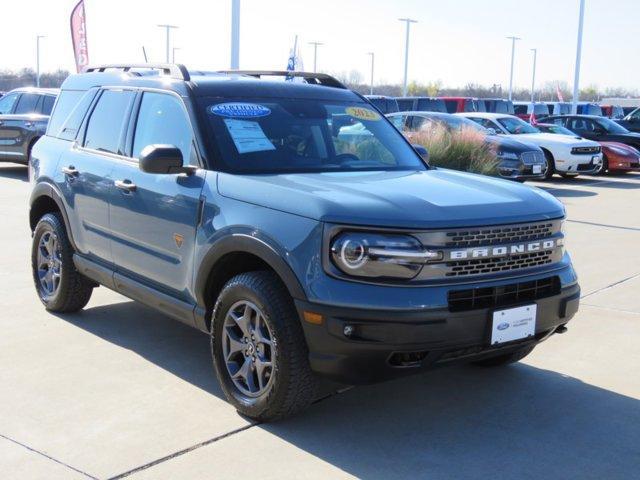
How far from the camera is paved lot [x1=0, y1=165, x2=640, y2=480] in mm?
3885

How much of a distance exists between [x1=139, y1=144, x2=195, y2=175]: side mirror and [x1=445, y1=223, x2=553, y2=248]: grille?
5.43 feet

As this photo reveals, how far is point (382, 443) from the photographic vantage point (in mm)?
4145

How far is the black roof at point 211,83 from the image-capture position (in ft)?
16.7

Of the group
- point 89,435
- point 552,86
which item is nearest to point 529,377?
point 89,435

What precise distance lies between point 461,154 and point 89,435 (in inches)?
487

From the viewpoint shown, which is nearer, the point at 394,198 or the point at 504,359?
the point at 394,198

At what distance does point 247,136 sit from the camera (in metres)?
4.91

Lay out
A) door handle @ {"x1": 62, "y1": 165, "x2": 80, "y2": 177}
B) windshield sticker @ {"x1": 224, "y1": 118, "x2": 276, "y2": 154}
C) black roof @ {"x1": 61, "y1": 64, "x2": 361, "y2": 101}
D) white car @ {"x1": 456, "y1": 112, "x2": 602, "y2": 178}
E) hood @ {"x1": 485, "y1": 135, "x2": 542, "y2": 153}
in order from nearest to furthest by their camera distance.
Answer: windshield sticker @ {"x1": 224, "y1": 118, "x2": 276, "y2": 154} → black roof @ {"x1": 61, "y1": 64, "x2": 361, "y2": 101} → door handle @ {"x1": 62, "y1": 165, "x2": 80, "y2": 177} → hood @ {"x1": 485, "y1": 135, "x2": 542, "y2": 153} → white car @ {"x1": 456, "y1": 112, "x2": 602, "y2": 178}

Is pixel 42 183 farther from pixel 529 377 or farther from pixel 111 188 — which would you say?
A: pixel 529 377

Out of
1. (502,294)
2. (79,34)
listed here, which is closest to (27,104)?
(79,34)

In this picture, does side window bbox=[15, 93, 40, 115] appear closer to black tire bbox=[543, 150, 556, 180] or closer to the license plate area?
black tire bbox=[543, 150, 556, 180]

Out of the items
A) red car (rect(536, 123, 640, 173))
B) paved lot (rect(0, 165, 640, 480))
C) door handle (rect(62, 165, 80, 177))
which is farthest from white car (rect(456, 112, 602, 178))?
door handle (rect(62, 165, 80, 177))

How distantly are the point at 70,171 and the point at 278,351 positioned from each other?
266 cm

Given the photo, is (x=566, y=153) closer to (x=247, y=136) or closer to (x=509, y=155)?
(x=509, y=155)
